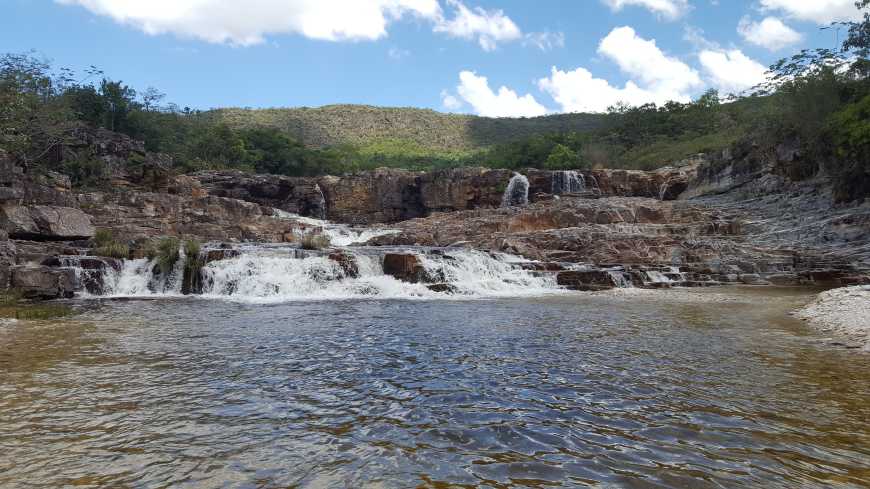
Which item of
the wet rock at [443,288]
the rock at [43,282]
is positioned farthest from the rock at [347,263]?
the rock at [43,282]

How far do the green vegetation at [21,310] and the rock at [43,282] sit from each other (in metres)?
0.43

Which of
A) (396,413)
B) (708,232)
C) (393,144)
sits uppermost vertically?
(393,144)

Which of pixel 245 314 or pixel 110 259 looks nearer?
pixel 245 314

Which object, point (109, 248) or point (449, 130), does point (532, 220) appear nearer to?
point (109, 248)

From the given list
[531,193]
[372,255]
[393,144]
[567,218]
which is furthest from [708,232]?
[393,144]

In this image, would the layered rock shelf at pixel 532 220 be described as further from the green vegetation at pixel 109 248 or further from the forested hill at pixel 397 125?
the forested hill at pixel 397 125

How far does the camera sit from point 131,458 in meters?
2.98

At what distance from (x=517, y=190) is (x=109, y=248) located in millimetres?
28341

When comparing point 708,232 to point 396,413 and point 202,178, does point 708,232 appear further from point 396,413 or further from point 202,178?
point 202,178

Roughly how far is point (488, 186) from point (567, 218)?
48.0 ft

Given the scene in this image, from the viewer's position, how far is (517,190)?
125ft

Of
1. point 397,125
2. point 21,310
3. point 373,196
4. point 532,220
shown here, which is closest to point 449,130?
point 397,125

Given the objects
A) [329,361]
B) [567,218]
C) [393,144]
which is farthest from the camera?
[393,144]

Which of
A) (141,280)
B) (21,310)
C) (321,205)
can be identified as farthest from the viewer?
(321,205)
